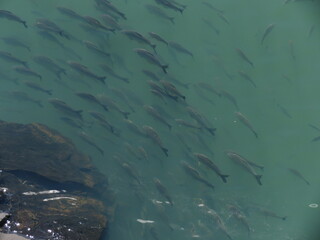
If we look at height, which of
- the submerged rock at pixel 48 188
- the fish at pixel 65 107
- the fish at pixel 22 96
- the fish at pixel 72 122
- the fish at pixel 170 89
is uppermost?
the fish at pixel 170 89

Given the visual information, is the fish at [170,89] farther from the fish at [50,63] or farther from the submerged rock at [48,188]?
the fish at [50,63]

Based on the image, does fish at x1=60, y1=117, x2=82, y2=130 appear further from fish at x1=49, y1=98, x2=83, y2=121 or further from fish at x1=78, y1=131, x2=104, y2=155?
fish at x1=78, y1=131, x2=104, y2=155

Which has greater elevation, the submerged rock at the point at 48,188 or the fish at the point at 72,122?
the submerged rock at the point at 48,188

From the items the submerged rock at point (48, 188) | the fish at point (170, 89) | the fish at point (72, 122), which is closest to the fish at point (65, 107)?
the fish at point (72, 122)

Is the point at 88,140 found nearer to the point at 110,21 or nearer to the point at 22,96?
the point at 22,96

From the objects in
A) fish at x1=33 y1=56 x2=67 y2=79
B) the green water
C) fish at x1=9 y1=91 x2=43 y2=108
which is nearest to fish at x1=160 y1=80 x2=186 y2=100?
the green water

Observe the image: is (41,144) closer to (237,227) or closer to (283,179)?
(237,227)
